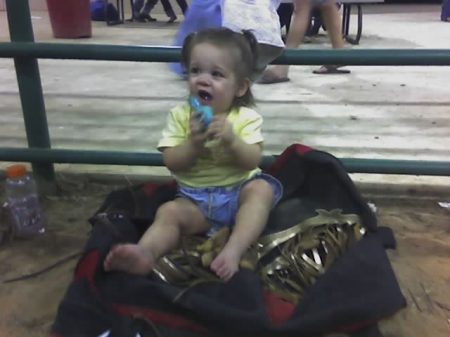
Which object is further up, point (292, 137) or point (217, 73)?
point (217, 73)

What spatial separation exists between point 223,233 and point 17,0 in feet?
2.78

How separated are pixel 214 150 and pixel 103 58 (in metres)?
0.46

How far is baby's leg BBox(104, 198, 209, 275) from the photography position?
43.5 inches

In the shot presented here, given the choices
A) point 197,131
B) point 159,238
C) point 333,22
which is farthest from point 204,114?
point 333,22

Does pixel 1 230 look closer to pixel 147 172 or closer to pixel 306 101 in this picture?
pixel 147 172

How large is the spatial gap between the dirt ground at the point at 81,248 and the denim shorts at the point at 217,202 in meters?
0.33

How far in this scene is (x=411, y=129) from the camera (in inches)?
88.8

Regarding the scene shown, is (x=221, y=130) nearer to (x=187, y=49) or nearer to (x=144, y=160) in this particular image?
(x=187, y=49)

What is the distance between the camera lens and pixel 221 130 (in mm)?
1175

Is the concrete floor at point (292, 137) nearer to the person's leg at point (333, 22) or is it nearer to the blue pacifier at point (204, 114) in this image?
the person's leg at point (333, 22)

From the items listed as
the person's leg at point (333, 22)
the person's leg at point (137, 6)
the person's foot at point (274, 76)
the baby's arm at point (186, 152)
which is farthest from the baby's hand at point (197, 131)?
the person's leg at point (137, 6)

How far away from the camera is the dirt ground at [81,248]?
117 centimetres

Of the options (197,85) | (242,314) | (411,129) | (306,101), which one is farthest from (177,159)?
(306,101)

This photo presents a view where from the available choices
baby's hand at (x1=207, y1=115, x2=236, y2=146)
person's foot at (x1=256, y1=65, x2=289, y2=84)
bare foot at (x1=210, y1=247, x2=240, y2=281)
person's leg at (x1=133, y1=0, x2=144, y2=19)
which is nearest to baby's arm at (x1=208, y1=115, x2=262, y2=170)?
baby's hand at (x1=207, y1=115, x2=236, y2=146)
